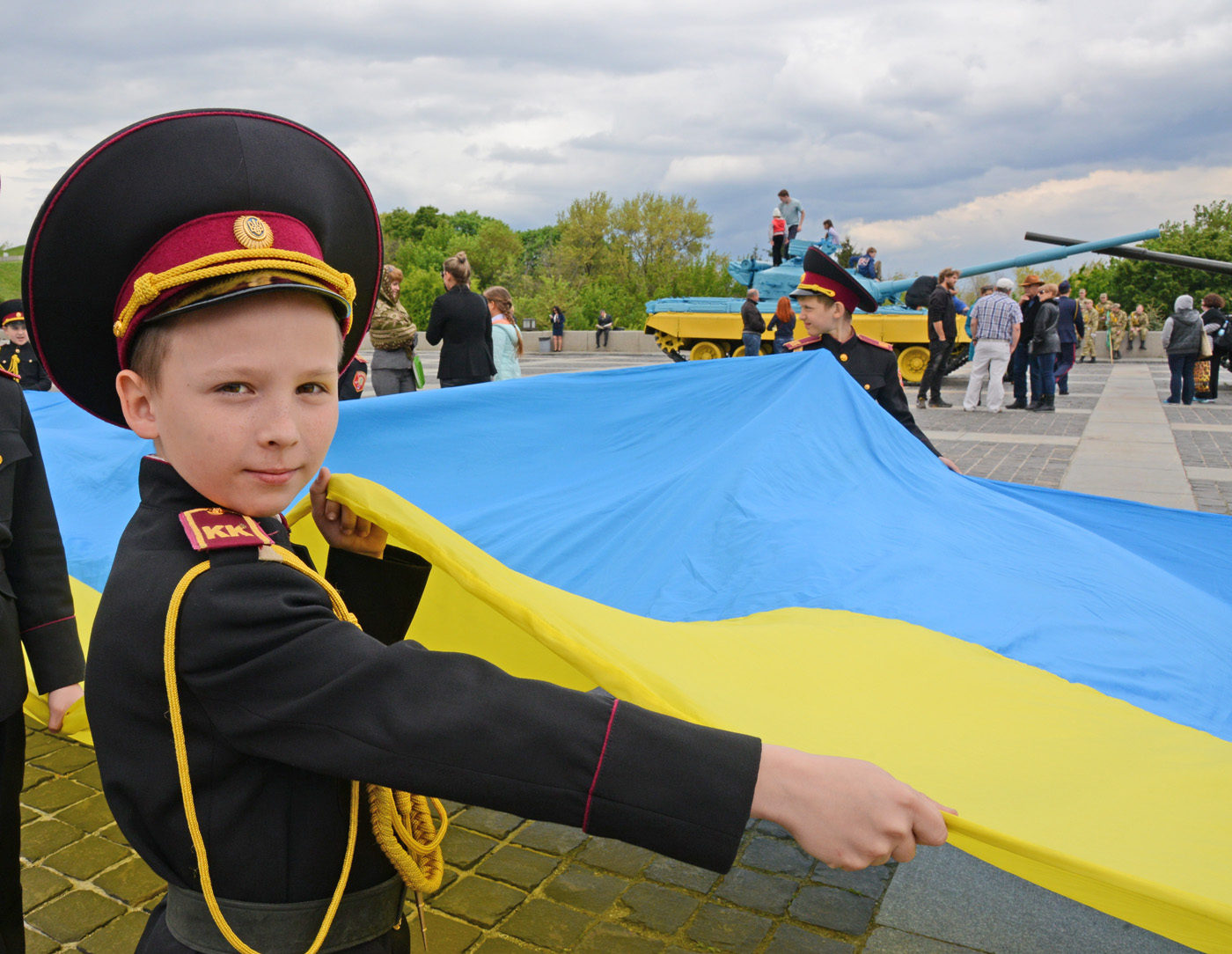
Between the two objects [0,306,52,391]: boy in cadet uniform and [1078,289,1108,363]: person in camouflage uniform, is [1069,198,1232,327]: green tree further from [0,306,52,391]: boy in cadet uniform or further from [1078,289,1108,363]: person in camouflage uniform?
[0,306,52,391]: boy in cadet uniform

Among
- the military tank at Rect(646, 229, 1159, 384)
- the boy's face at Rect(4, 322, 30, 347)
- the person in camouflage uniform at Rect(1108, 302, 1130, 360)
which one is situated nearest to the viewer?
the boy's face at Rect(4, 322, 30, 347)

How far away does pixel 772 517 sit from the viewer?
2430mm

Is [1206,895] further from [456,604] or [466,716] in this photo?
[456,604]

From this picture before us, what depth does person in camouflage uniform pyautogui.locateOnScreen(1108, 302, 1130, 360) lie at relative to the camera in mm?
24141

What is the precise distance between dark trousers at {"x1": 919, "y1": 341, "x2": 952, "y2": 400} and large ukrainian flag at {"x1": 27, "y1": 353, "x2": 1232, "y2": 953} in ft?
36.5

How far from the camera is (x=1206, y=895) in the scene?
0.94 meters

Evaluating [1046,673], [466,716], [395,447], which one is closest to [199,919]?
[466,716]

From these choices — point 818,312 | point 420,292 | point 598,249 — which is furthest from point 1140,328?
point 598,249

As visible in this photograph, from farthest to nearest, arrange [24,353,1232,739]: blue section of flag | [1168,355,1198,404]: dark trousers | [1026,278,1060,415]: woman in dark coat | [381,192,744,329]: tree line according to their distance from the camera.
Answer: [381,192,744,329]: tree line
[1168,355,1198,404]: dark trousers
[1026,278,1060,415]: woman in dark coat
[24,353,1232,739]: blue section of flag

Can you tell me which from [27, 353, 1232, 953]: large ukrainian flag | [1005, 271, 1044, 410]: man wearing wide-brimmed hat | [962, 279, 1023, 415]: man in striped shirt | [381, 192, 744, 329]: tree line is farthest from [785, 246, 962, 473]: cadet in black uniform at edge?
[381, 192, 744, 329]: tree line

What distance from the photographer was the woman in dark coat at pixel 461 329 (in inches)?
303

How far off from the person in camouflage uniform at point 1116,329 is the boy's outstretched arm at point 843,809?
2653 cm

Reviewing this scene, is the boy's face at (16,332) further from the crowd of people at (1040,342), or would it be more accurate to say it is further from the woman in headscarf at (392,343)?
the crowd of people at (1040,342)

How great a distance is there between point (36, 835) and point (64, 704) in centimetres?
136
